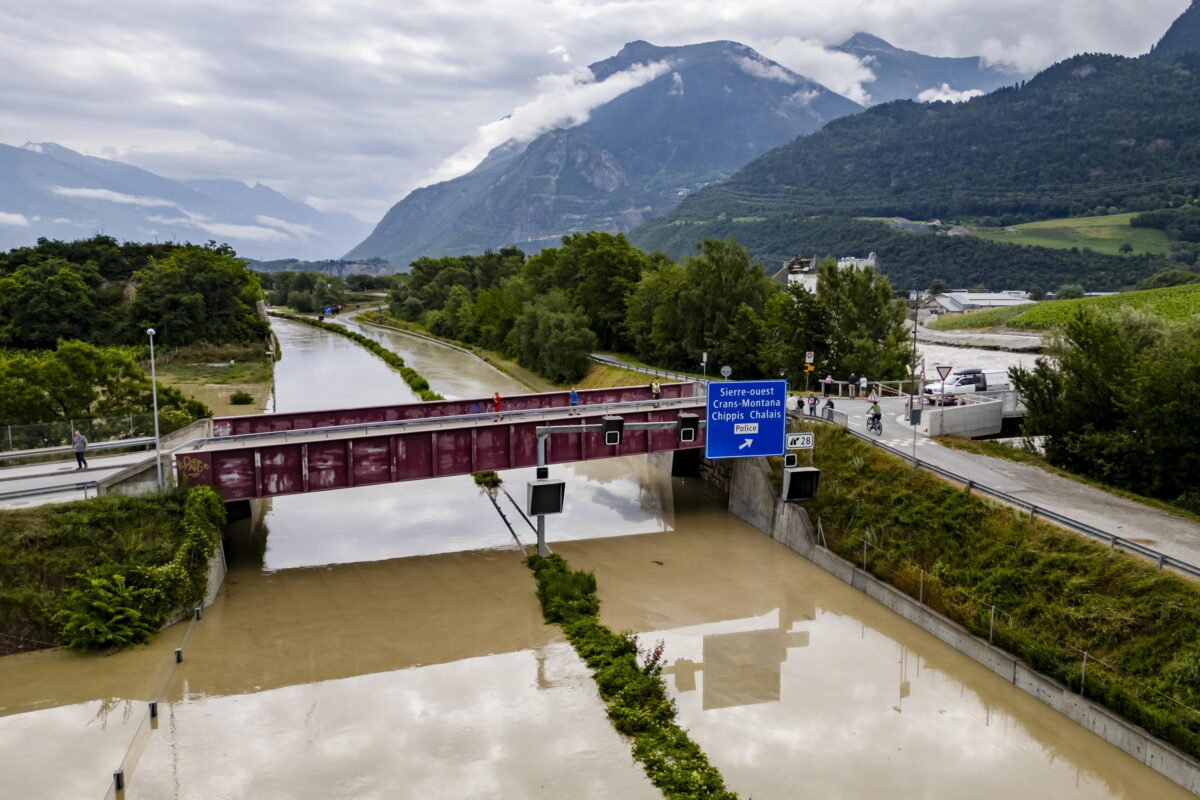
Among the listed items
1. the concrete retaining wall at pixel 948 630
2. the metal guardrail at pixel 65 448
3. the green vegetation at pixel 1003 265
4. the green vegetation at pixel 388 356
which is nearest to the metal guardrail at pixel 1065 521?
the concrete retaining wall at pixel 948 630

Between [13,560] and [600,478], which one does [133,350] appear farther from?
[13,560]

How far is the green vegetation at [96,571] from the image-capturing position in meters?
23.0

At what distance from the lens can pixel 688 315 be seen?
64.8 metres

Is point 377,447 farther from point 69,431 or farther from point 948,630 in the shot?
point 948,630

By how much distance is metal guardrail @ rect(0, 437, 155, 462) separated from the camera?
1145 inches

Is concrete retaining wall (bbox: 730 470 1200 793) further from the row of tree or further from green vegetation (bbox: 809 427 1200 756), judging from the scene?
the row of tree

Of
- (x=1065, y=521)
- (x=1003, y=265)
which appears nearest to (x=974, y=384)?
(x=1065, y=521)

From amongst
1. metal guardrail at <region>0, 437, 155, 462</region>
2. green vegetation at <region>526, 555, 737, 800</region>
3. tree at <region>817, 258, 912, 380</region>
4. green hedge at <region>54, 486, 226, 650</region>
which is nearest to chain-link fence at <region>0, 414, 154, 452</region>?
metal guardrail at <region>0, 437, 155, 462</region>

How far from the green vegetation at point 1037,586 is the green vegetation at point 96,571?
22.0 meters

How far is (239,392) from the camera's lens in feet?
219

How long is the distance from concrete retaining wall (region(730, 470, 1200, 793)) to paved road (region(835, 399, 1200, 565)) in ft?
16.3

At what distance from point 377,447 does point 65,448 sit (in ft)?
37.2

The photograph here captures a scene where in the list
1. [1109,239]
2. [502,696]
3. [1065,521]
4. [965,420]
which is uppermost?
[1109,239]


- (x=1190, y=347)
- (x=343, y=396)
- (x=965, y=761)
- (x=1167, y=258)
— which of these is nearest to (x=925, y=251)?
(x=1167, y=258)
